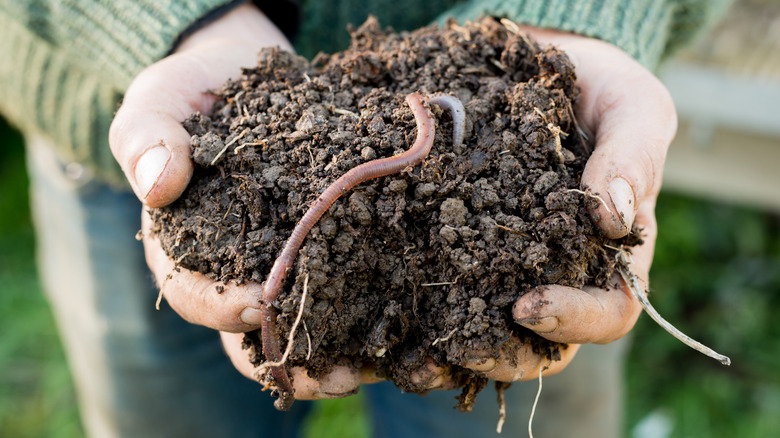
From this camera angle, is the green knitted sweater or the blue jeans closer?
the green knitted sweater

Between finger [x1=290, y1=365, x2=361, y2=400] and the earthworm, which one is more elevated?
the earthworm

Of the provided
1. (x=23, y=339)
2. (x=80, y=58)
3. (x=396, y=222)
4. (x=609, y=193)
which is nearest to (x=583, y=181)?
(x=609, y=193)

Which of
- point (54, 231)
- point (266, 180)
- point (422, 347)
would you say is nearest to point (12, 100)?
point (54, 231)

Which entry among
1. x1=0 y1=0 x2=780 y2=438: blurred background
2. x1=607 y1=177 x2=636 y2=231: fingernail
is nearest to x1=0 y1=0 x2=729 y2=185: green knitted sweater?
x1=607 y1=177 x2=636 y2=231: fingernail

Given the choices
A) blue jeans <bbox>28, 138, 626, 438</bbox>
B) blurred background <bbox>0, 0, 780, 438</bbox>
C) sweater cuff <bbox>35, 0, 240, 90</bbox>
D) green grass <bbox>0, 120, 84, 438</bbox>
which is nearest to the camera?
sweater cuff <bbox>35, 0, 240, 90</bbox>

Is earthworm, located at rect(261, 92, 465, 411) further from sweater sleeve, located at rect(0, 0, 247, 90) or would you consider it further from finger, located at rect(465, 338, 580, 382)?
sweater sleeve, located at rect(0, 0, 247, 90)

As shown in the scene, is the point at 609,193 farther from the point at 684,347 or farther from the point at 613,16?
the point at 684,347

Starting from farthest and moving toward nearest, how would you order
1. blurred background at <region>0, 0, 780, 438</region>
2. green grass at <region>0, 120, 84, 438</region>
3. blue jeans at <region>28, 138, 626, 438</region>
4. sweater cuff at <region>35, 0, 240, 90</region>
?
1. green grass at <region>0, 120, 84, 438</region>
2. blurred background at <region>0, 0, 780, 438</region>
3. blue jeans at <region>28, 138, 626, 438</region>
4. sweater cuff at <region>35, 0, 240, 90</region>
